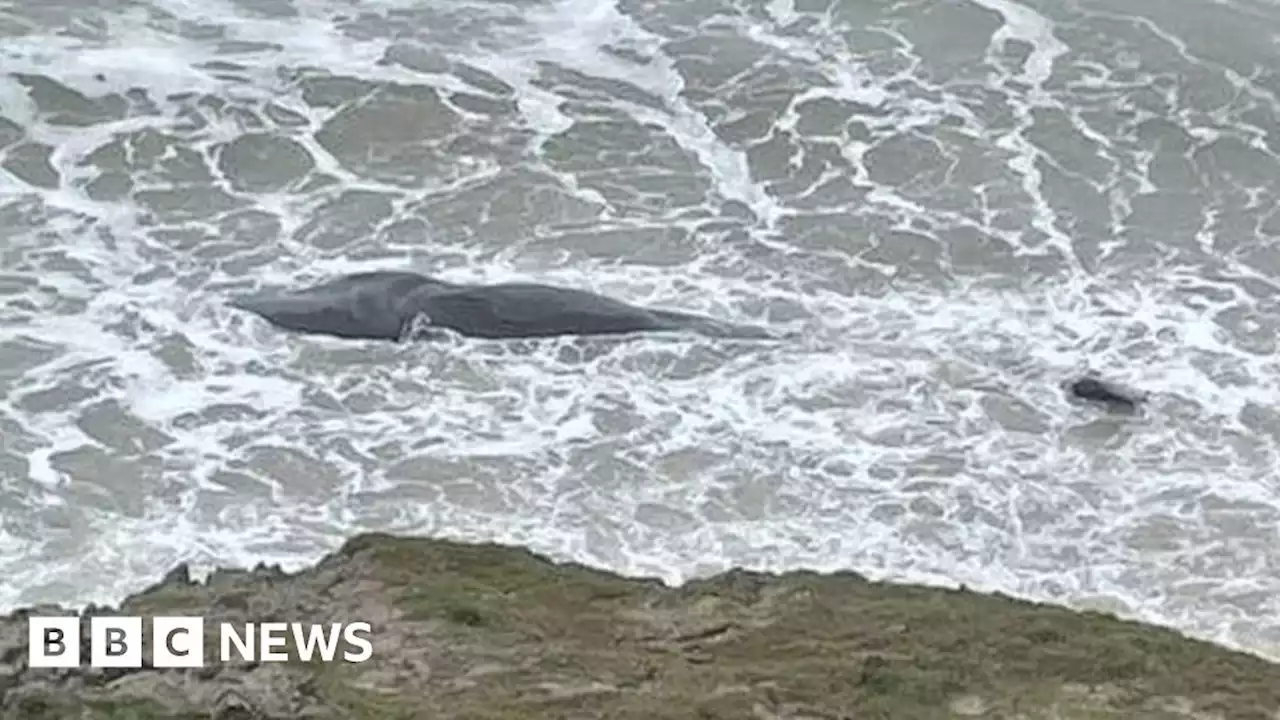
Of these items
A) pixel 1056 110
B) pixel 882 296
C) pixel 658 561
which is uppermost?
pixel 1056 110

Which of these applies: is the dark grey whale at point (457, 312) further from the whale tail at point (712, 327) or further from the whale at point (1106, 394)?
the whale at point (1106, 394)

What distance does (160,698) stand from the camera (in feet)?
37.3

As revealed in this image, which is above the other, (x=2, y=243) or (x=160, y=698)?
(x=2, y=243)

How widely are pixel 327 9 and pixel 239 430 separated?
1068cm

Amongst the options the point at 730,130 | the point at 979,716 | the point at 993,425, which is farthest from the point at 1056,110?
the point at 979,716

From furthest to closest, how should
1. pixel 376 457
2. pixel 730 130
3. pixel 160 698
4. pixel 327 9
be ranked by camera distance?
1. pixel 327 9
2. pixel 730 130
3. pixel 376 457
4. pixel 160 698

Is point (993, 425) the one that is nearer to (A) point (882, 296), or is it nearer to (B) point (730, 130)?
(A) point (882, 296)

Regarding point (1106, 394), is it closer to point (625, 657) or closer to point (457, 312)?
point (457, 312)

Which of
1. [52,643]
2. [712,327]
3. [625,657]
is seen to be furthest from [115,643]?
[712,327]

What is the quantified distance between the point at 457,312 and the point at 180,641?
35.9 ft

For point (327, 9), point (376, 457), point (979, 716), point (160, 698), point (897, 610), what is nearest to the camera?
point (160, 698)

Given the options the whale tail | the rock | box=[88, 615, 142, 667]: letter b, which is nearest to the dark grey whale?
the whale tail

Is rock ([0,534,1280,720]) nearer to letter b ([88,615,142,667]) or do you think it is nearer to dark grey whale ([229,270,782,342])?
letter b ([88,615,142,667])

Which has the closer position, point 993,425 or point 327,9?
point 993,425
